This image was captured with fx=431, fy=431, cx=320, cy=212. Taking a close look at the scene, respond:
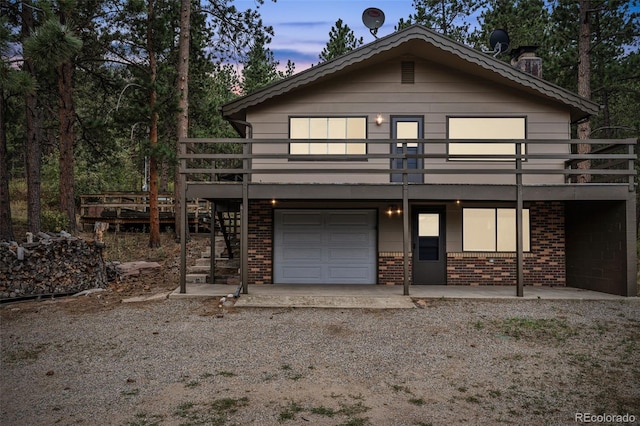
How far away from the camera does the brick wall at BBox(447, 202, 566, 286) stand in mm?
11492

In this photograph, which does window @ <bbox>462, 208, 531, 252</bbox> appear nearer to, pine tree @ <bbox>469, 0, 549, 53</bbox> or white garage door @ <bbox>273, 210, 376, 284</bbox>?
white garage door @ <bbox>273, 210, 376, 284</bbox>

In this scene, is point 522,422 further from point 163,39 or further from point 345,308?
point 163,39

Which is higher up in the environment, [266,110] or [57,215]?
[266,110]

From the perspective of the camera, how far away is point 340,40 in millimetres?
23234

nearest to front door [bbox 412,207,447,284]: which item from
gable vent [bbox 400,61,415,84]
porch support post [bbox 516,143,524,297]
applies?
porch support post [bbox 516,143,524,297]

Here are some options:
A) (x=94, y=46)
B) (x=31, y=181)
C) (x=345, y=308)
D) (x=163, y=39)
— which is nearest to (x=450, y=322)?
(x=345, y=308)

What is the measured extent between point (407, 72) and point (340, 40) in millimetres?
13054

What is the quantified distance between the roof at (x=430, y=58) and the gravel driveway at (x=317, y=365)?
17.4 ft

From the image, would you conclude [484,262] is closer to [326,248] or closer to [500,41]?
[326,248]

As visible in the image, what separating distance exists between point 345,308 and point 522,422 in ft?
15.9

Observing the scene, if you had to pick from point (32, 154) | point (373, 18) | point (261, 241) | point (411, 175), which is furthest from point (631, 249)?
point (32, 154)

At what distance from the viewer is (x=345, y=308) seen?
874cm

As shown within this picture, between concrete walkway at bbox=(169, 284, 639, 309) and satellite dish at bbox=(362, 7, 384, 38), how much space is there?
24.3 ft

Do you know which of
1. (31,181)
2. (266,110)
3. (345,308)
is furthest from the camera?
(31,181)
